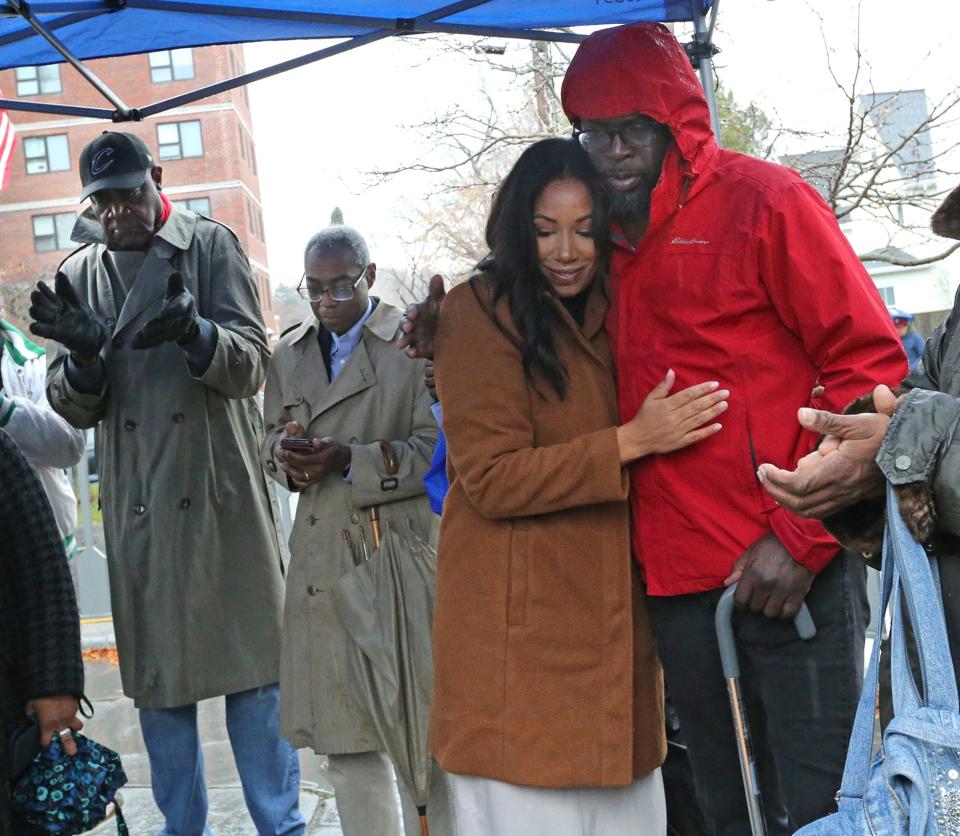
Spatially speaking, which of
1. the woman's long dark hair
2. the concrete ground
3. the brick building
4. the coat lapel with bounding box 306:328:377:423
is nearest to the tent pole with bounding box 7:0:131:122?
the coat lapel with bounding box 306:328:377:423

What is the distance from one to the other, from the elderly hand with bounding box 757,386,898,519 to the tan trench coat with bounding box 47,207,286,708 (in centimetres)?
248

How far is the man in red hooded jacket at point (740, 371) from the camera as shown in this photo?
258 centimetres

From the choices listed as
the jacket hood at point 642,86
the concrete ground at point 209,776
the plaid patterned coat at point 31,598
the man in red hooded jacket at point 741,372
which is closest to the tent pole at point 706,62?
the jacket hood at point 642,86

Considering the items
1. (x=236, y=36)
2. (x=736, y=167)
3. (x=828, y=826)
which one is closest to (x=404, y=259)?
(x=236, y=36)

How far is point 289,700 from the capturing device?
3969 millimetres

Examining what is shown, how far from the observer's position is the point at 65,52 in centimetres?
446

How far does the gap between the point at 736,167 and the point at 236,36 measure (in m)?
2.67

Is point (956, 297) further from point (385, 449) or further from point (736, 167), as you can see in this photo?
point (385, 449)

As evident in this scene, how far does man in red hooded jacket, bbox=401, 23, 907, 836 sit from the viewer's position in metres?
2.58

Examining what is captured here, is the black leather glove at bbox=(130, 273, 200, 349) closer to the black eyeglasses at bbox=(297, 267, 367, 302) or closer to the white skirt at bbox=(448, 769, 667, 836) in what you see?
the black eyeglasses at bbox=(297, 267, 367, 302)

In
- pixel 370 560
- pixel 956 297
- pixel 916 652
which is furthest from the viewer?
pixel 370 560

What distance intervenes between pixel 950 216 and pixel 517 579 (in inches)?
50.3

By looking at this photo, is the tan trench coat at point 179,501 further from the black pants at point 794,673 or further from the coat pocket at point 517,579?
the black pants at point 794,673

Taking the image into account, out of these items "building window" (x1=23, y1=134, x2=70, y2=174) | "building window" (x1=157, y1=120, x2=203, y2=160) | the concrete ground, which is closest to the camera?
the concrete ground
